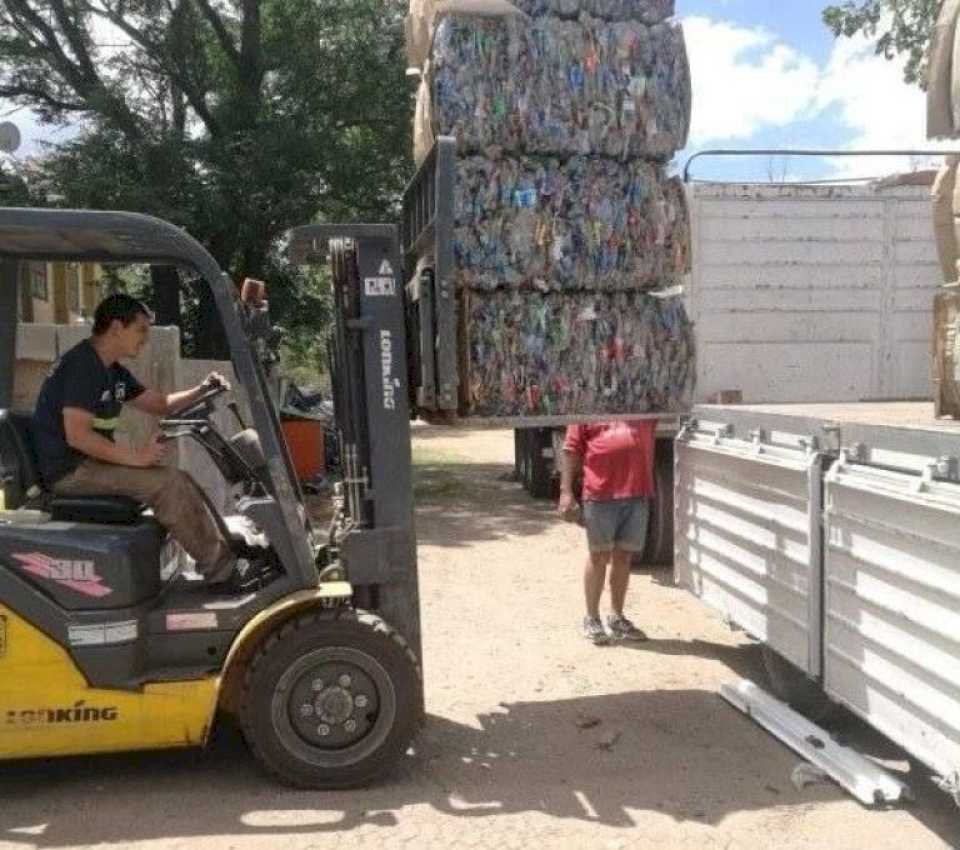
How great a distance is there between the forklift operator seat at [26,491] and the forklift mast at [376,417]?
3.18 feet

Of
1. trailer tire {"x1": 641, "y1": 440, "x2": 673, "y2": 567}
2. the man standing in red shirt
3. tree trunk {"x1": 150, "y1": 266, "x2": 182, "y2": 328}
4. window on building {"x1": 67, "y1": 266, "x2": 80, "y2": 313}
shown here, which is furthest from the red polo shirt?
window on building {"x1": 67, "y1": 266, "x2": 80, "y2": 313}

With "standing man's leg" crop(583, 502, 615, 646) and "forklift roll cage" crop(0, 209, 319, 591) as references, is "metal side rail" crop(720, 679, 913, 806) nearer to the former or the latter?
"standing man's leg" crop(583, 502, 615, 646)

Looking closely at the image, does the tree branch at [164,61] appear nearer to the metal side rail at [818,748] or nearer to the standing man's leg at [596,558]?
the standing man's leg at [596,558]

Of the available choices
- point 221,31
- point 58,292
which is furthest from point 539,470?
point 221,31

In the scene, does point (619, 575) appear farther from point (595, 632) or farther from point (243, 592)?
point (243, 592)

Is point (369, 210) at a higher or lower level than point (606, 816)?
higher

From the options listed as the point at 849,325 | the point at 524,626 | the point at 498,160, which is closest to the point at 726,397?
the point at 849,325

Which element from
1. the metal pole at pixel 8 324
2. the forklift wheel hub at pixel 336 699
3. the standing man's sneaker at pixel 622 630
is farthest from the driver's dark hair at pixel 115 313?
the standing man's sneaker at pixel 622 630

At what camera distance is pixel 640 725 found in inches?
221

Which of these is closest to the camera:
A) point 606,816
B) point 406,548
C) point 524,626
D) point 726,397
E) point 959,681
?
point 959,681

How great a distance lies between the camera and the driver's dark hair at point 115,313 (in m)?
4.81

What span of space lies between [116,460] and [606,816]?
2.51 meters

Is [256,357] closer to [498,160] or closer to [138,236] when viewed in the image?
[138,236]

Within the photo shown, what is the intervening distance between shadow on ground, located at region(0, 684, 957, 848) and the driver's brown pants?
3.27 feet
